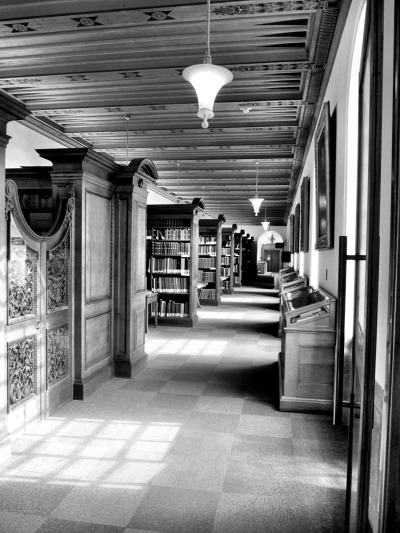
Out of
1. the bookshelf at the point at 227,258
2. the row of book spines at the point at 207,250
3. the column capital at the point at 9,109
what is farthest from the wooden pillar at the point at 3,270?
the bookshelf at the point at 227,258

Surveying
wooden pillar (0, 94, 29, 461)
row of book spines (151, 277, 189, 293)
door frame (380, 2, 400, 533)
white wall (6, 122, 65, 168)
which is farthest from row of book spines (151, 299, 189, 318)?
door frame (380, 2, 400, 533)

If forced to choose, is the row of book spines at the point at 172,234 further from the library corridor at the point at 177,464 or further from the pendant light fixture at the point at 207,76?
the pendant light fixture at the point at 207,76

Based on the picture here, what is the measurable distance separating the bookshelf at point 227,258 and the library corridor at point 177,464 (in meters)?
10.2

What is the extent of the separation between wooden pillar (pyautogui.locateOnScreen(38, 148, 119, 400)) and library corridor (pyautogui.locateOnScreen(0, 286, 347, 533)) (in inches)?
11.6

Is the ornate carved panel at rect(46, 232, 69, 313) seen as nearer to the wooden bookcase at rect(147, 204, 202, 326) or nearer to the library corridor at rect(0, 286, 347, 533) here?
the library corridor at rect(0, 286, 347, 533)

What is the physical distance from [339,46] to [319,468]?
3560mm

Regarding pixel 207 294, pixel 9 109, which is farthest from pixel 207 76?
pixel 207 294

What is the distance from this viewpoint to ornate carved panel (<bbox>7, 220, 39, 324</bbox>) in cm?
335

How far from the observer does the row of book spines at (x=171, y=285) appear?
9133mm

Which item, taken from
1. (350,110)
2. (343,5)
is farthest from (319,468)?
(343,5)

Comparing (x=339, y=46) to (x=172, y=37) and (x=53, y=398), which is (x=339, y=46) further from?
(x=53, y=398)

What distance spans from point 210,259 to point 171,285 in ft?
10.7

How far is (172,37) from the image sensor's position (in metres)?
4.39

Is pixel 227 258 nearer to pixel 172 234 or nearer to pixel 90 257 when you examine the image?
pixel 172 234
